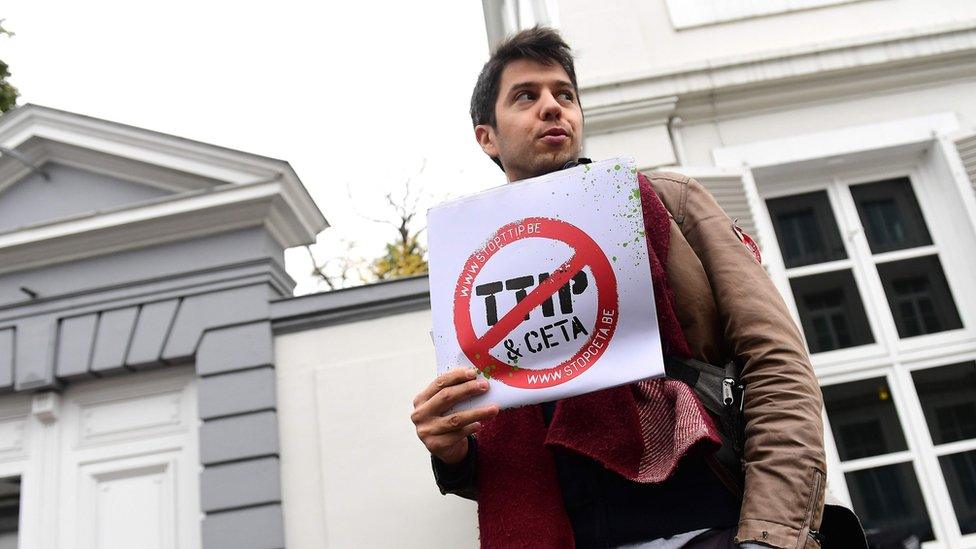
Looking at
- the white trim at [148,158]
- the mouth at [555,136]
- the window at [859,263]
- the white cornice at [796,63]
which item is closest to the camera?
the mouth at [555,136]

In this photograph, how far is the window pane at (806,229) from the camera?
4.55 metres

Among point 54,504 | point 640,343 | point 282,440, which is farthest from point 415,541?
point 640,343

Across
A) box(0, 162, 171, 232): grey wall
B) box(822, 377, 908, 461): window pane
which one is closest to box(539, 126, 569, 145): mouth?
box(822, 377, 908, 461): window pane

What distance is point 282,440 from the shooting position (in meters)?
4.58

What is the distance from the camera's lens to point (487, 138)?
172cm

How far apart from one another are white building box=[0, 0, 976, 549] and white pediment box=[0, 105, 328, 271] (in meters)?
0.02

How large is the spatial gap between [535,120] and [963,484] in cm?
379

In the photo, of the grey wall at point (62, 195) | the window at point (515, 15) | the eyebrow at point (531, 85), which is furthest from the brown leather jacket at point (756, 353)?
the grey wall at point (62, 195)

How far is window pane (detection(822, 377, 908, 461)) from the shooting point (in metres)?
4.21

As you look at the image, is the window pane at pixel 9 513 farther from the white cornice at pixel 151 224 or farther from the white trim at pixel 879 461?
the white trim at pixel 879 461

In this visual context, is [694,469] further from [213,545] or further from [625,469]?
[213,545]

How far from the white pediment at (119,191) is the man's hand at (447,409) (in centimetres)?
398

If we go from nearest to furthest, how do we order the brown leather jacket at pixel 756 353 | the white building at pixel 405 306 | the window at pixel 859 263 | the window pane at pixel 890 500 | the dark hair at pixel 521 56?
the brown leather jacket at pixel 756 353 < the dark hair at pixel 521 56 < the window pane at pixel 890 500 < the white building at pixel 405 306 < the window at pixel 859 263

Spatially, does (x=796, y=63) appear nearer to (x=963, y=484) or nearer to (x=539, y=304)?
(x=963, y=484)
